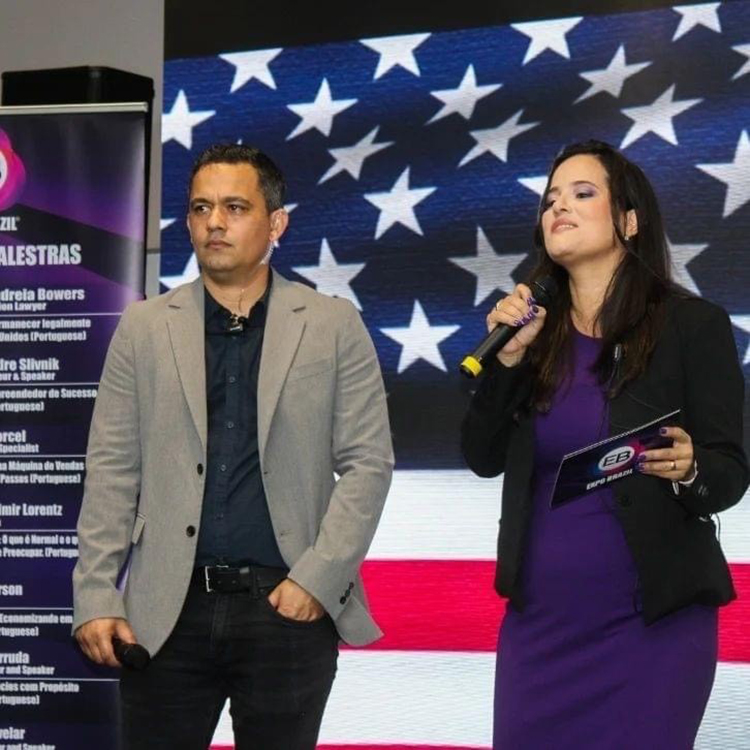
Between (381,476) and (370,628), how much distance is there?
29cm

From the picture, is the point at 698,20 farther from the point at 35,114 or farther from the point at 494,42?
the point at 35,114

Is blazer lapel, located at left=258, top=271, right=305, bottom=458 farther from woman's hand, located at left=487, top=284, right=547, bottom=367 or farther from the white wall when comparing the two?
the white wall

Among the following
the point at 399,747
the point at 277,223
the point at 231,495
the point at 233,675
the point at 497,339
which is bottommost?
the point at 399,747

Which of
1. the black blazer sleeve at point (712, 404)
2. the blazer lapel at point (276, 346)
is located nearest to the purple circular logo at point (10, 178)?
the blazer lapel at point (276, 346)

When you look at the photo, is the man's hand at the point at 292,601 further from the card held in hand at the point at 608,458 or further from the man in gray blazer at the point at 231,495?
the card held in hand at the point at 608,458

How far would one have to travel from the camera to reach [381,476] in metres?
2.40

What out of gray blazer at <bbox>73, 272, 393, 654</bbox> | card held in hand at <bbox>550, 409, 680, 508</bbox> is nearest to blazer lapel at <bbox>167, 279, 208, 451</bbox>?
gray blazer at <bbox>73, 272, 393, 654</bbox>

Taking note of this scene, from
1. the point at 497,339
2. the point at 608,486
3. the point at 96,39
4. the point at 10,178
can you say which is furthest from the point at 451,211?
the point at 608,486

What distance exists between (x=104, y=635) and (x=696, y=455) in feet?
3.63

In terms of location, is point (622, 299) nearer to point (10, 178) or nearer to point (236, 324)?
point (236, 324)

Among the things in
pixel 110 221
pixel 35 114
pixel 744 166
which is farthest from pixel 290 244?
pixel 744 166

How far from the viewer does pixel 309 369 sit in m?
2.42

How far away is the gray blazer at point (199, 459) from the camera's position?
7.54 ft

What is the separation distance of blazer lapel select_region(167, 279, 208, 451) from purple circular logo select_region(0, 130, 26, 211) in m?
1.29
